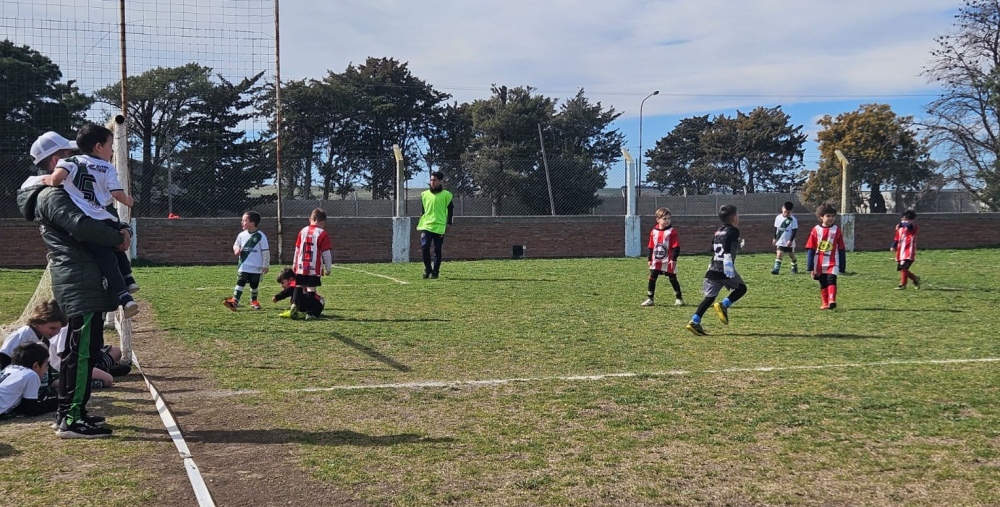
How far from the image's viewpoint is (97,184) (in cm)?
503

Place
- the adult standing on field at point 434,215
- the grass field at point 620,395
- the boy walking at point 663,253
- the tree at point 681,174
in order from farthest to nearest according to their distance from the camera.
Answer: the tree at point 681,174 → the adult standing on field at point 434,215 → the boy walking at point 663,253 → the grass field at point 620,395

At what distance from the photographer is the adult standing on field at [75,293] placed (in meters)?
4.76

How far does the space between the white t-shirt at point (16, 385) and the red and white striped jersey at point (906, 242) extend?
1232 cm

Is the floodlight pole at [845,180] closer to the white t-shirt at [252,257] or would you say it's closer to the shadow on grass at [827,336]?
the shadow on grass at [827,336]

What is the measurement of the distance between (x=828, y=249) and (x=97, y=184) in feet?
30.3

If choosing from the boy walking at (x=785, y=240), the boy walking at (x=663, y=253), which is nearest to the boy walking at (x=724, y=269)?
the boy walking at (x=663, y=253)

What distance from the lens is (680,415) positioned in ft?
17.3

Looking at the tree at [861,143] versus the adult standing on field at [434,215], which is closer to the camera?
the adult standing on field at [434,215]

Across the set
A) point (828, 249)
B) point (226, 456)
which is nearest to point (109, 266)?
point (226, 456)

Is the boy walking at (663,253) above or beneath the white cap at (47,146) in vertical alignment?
beneath

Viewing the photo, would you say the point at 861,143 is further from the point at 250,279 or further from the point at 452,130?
the point at 250,279

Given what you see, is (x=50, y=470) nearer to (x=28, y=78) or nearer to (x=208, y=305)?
(x=208, y=305)

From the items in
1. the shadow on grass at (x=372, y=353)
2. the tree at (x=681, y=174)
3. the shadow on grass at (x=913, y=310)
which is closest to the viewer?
the shadow on grass at (x=372, y=353)

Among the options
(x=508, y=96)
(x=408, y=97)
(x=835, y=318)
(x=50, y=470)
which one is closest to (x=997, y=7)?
(x=508, y=96)
